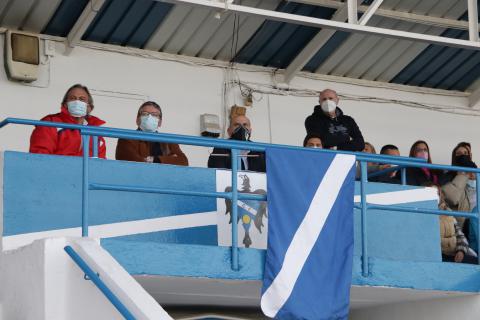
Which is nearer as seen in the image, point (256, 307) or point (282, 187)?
point (282, 187)

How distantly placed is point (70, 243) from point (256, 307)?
2.97m

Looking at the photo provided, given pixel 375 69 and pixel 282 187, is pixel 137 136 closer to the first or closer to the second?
pixel 282 187

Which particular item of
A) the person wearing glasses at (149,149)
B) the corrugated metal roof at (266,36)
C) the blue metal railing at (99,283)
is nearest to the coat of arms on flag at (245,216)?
the person wearing glasses at (149,149)

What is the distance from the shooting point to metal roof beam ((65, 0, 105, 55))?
448 inches

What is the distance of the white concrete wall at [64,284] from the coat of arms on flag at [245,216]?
1688 millimetres

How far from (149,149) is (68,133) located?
0.75m

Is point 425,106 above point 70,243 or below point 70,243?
above

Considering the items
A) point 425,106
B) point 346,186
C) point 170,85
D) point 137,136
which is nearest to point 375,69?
point 425,106

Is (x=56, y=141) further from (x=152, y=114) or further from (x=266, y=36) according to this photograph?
(x=266, y=36)

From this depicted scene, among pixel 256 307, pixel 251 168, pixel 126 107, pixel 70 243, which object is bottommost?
pixel 256 307

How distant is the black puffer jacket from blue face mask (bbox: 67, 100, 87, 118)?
2.51 metres

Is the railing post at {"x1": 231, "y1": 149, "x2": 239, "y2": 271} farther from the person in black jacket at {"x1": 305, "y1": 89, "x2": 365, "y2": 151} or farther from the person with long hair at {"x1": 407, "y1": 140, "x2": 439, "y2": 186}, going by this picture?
the person with long hair at {"x1": 407, "y1": 140, "x2": 439, "y2": 186}

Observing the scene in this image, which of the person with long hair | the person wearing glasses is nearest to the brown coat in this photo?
the person wearing glasses

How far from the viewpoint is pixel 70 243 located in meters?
7.16
